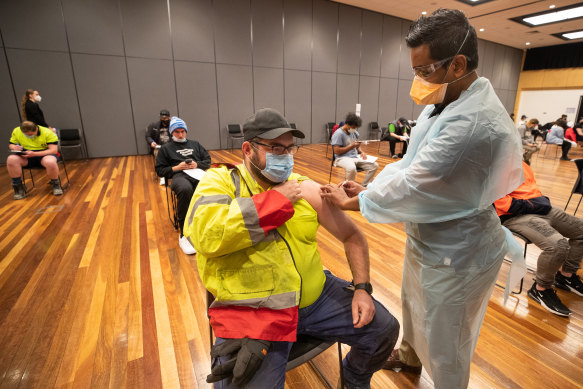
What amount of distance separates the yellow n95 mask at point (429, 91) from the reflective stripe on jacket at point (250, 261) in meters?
0.71

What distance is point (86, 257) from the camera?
2.63 m

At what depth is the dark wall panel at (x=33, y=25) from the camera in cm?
569

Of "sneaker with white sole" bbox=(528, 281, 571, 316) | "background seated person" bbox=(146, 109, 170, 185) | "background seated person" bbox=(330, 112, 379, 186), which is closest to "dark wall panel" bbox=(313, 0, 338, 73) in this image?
"background seated person" bbox=(146, 109, 170, 185)

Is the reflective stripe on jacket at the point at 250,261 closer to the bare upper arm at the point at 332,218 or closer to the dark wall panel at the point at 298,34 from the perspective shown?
the bare upper arm at the point at 332,218

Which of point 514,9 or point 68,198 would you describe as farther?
point 514,9

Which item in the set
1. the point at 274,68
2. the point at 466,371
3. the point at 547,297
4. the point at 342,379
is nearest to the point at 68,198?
the point at 342,379

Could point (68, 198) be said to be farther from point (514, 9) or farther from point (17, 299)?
point (514, 9)

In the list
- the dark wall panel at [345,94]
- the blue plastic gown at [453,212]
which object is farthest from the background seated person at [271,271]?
the dark wall panel at [345,94]

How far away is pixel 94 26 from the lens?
21.0 feet

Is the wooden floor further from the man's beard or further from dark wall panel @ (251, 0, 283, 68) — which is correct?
dark wall panel @ (251, 0, 283, 68)

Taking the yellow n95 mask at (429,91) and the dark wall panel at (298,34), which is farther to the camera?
the dark wall panel at (298,34)

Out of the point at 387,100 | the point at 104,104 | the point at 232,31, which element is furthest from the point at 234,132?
the point at 387,100

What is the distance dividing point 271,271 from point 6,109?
26.2ft

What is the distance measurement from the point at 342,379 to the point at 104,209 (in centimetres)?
378
